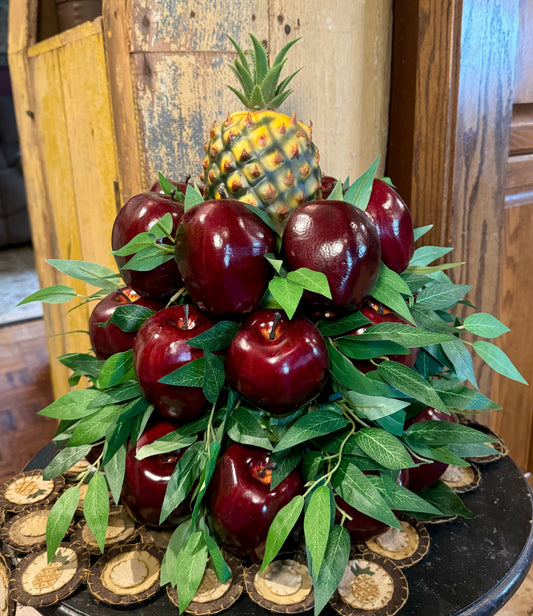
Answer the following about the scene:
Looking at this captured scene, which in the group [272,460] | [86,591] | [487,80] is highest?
[487,80]

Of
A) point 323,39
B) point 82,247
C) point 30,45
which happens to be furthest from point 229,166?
point 30,45

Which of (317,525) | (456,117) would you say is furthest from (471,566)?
(456,117)

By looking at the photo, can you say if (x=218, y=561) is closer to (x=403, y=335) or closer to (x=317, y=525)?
(x=317, y=525)

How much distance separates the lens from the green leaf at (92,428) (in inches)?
21.0

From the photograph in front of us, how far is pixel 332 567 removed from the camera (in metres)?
0.45

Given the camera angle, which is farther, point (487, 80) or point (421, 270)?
point (487, 80)

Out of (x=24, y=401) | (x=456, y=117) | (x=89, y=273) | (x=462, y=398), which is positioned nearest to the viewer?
(x=462, y=398)

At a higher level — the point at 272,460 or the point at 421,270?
the point at 421,270

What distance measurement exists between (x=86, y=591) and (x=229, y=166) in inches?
17.5

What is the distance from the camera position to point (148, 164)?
874 mm

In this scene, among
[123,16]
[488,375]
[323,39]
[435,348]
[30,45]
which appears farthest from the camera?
[30,45]

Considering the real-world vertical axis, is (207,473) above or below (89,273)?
below

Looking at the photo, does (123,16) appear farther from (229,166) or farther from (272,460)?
(272,460)

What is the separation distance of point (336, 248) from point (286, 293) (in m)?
0.07
